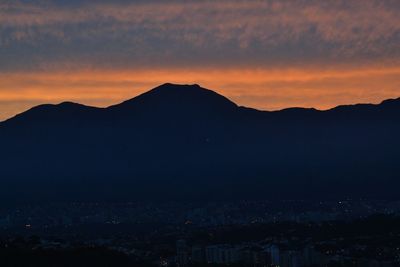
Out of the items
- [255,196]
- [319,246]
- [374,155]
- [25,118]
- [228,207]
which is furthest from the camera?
[25,118]

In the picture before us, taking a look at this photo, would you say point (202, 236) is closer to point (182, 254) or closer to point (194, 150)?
point (182, 254)

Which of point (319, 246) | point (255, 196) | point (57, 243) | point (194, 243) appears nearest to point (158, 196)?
point (255, 196)

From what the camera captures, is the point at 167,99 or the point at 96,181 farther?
the point at 167,99

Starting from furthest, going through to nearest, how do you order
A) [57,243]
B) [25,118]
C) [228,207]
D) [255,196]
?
[25,118] < [255,196] < [228,207] < [57,243]

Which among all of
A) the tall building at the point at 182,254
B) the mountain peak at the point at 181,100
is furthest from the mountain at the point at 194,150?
the tall building at the point at 182,254

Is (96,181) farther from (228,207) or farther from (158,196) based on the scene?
(228,207)

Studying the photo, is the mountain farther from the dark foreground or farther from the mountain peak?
the dark foreground

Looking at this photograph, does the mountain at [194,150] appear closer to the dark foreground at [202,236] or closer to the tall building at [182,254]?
the dark foreground at [202,236]

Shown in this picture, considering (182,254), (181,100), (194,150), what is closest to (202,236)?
(182,254)

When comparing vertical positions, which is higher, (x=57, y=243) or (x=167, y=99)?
(x=167, y=99)
